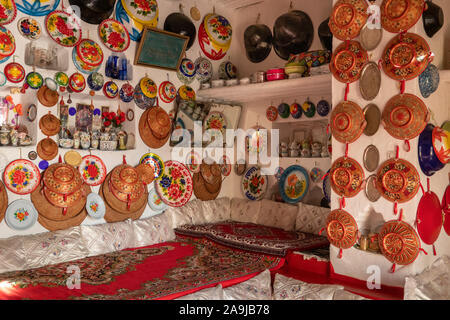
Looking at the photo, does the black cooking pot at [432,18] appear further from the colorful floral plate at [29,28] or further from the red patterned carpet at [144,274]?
the colorful floral plate at [29,28]

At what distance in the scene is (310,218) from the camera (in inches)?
165

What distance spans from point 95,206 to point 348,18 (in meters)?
2.76

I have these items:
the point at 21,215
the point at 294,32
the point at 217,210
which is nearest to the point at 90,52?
the point at 21,215

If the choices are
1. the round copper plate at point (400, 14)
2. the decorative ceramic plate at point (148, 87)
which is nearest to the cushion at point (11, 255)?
the decorative ceramic plate at point (148, 87)

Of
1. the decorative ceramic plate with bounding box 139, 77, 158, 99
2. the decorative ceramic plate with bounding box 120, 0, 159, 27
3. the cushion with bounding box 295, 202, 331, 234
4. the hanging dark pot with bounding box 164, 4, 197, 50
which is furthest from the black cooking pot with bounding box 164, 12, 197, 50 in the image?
the cushion with bounding box 295, 202, 331, 234

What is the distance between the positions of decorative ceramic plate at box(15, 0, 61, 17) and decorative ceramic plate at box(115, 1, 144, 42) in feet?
2.03

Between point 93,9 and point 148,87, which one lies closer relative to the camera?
point 93,9

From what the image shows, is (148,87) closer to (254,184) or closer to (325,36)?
(254,184)

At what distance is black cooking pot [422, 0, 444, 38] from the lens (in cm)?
267

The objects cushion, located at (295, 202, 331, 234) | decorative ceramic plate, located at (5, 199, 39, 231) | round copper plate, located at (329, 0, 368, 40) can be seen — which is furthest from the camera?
cushion, located at (295, 202, 331, 234)

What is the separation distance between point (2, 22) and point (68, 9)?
597mm

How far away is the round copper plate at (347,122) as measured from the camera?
9.35 feet

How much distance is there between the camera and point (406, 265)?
8.71ft

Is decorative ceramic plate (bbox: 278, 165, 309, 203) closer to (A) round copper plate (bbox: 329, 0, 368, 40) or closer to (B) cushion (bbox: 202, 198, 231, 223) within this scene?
(B) cushion (bbox: 202, 198, 231, 223)
